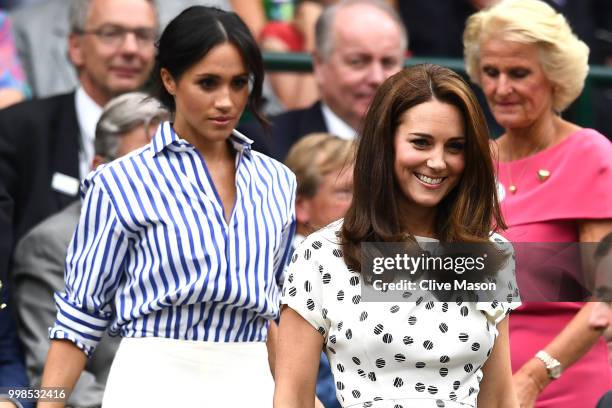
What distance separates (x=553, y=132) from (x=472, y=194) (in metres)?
1.27

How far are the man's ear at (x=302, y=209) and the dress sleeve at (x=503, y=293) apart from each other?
1.79 m

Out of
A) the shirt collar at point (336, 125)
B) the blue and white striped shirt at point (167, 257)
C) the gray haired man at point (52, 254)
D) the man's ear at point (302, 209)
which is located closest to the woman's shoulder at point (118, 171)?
the blue and white striped shirt at point (167, 257)

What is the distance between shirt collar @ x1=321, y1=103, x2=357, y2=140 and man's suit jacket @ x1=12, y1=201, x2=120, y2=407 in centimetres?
162

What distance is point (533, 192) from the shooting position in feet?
15.8

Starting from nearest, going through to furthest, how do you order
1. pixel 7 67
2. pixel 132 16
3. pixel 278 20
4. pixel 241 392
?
1. pixel 241 392
2. pixel 132 16
3. pixel 7 67
4. pixel 278 20

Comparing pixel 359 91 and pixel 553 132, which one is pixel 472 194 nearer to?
pixel 553 132

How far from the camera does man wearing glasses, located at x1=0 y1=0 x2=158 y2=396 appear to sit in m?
5.58

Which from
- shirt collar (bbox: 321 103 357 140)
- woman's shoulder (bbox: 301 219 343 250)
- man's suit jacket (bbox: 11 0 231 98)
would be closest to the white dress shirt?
shirt collar (bbox: 321 103 357 140)

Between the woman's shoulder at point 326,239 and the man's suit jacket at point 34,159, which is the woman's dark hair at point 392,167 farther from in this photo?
the man's suit jacket at point 34,159

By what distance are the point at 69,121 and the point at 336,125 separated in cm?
129

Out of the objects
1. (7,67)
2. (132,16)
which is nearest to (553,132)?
(132,16)

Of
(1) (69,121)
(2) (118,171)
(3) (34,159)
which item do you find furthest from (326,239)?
(1) (69,121)

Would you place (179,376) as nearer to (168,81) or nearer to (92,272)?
(92,272)

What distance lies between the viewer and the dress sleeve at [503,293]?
146 inches
